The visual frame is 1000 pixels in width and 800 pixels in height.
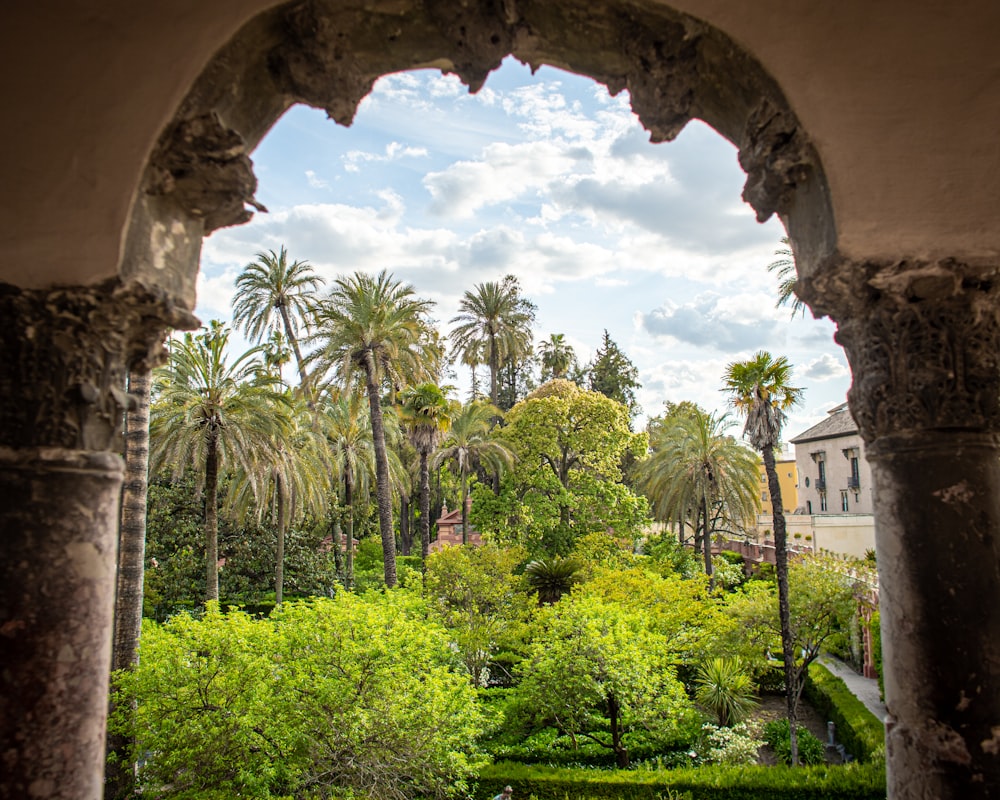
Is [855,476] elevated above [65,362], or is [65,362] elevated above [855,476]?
[855,476]

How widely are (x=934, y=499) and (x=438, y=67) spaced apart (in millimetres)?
2680

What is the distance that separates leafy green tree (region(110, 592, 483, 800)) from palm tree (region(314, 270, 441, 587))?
998 centimetres

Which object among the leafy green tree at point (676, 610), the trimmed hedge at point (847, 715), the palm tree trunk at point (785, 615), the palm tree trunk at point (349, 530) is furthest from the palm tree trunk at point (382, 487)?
the trimmed hedge at point (847, 715)

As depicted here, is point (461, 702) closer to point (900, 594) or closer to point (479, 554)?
point (900, 594)

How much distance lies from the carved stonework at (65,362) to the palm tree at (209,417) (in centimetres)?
1247

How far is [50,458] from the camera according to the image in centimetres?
242

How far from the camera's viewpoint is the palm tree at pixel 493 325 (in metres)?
35.4

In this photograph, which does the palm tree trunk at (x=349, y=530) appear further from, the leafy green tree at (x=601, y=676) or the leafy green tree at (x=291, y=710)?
the leafy green tree at (x=291, y=710)

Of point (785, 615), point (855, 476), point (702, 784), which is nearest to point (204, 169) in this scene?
point (702, 784)

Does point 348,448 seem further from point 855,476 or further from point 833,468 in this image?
point 833,468

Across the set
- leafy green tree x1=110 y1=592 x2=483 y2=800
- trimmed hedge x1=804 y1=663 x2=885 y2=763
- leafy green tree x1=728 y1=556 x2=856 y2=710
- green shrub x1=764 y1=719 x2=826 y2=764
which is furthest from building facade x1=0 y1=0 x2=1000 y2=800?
leafy green tree x1=728 y1=556 x2=856 y2=710

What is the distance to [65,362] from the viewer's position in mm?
2537

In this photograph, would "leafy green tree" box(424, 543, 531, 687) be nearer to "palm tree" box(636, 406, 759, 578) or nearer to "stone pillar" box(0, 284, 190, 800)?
"palm tree" box(636, 406, 759, 578)

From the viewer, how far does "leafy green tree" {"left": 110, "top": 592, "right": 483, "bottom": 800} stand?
7.70m
